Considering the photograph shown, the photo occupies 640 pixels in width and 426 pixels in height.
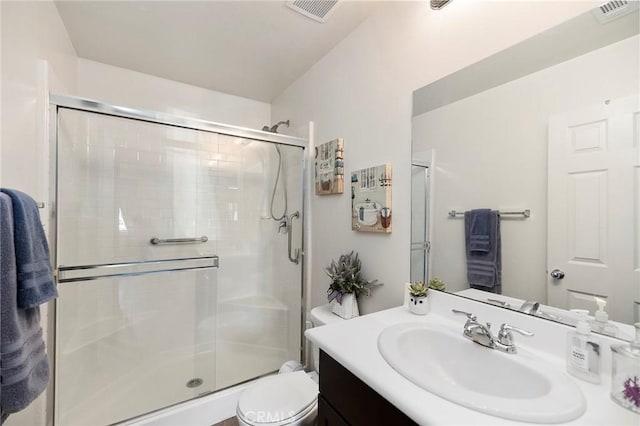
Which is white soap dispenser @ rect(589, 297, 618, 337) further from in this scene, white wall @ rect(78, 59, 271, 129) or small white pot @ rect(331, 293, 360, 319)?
white wall @ rect(78, 59, 271, 129)

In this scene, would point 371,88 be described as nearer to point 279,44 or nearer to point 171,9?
point 279,44

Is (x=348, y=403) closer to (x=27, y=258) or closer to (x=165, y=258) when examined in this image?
(x=27, y=258)

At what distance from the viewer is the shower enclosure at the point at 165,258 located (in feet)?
5.21

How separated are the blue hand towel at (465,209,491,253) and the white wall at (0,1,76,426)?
180cm

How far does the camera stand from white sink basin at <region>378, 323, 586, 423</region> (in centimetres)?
58

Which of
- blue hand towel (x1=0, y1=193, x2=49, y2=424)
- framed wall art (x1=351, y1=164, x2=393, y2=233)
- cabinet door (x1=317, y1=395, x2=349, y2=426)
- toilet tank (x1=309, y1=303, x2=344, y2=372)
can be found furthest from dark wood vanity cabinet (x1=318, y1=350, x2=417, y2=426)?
blue hand towel (x1=0, y1=193, x2=49, y2=424)

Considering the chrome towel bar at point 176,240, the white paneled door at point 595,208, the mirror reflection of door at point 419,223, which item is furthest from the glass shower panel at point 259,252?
the white paneled door at point 595,208

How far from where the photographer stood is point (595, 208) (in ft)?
2.62

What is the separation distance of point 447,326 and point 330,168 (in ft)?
3.88

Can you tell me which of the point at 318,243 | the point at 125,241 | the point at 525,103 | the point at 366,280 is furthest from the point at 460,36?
the point at 125,241

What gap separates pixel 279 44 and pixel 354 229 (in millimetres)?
1329

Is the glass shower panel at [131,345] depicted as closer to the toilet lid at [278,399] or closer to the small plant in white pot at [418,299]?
the toilet lid at [278,399]

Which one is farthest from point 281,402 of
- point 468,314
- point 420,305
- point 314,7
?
point 314,7

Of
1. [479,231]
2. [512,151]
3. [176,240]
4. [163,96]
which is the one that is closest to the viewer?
[512,151]
